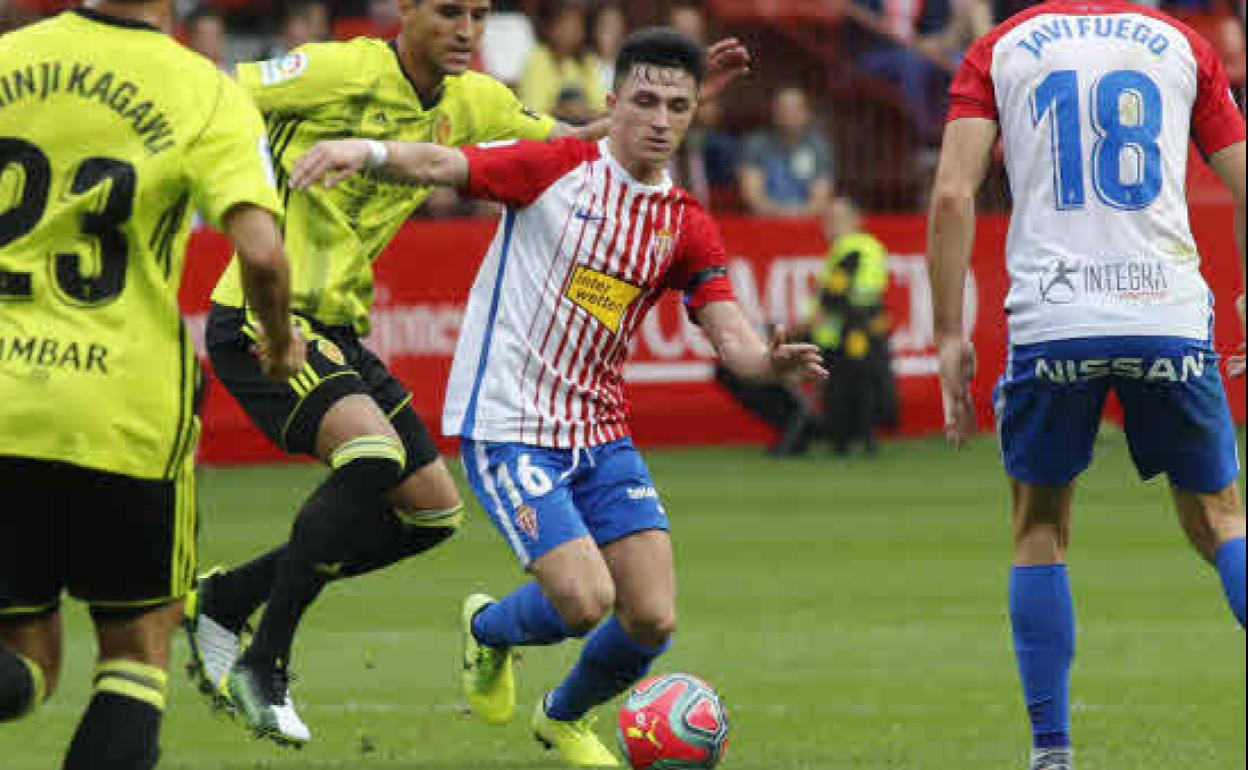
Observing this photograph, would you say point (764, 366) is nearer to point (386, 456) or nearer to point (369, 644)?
point (386, 456)

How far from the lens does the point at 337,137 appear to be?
7.98m

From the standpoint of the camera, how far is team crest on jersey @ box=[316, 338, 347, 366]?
7848 mm

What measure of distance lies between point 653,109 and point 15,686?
290cm

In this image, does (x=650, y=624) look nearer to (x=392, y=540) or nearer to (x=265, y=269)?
(x=392, y=540)

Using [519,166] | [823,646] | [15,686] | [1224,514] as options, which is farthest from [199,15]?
[15,686]

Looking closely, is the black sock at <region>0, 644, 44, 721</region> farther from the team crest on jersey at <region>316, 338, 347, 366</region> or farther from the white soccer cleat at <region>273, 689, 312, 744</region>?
the team crest on jersey at <region>316, 338, 347, 366</region>

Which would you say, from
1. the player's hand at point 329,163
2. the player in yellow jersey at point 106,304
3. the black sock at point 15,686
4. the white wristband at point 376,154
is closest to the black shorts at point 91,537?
the player in yellow jersey at point 106,304

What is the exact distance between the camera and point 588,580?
6992mm

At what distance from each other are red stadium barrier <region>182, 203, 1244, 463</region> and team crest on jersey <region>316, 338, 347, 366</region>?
375 inches

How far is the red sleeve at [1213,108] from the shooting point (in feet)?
21.0

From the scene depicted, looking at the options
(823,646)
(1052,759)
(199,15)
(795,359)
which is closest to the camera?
(1052,759)

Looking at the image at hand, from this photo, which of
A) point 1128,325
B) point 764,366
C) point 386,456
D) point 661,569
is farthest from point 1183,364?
point 386,456

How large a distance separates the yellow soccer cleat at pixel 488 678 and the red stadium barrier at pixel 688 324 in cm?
992

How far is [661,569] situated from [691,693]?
0.40 m
